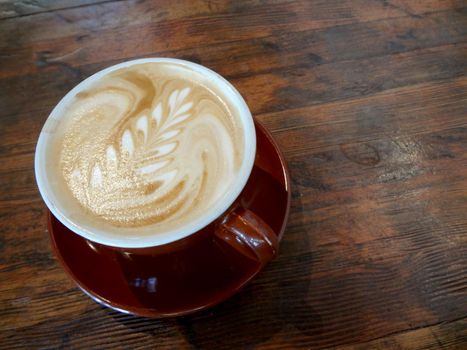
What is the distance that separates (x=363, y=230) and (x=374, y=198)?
70 millimetres

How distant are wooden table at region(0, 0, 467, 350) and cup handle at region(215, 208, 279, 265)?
0.14 m

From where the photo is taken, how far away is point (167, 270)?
66 cm

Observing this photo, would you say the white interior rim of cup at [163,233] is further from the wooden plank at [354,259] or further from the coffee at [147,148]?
the wooden plank at [354,259]

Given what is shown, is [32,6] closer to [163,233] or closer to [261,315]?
[163,233]

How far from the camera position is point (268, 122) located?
851mm

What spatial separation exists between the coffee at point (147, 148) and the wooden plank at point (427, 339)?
337 mm

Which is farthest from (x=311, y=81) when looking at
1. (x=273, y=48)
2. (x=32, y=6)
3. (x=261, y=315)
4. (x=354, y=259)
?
(x=32, y=6)

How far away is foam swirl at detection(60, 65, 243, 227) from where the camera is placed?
1.93 feet

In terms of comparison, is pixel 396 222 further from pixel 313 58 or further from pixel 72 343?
pixel 72 343

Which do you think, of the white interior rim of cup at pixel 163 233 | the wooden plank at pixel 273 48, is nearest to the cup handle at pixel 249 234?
the white interior rim of cup at pixel 163 233

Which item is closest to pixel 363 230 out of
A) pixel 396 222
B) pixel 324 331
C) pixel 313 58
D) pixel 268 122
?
pixel 396 222

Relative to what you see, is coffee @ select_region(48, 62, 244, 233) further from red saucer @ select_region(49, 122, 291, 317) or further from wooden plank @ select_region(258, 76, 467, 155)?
wooden plank @ select_region(258, 76, 467, 155)

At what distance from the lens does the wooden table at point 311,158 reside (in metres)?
0.65

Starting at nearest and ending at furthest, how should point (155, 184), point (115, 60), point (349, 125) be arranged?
point (155, 184), point (349, 125), point (115, 60)
